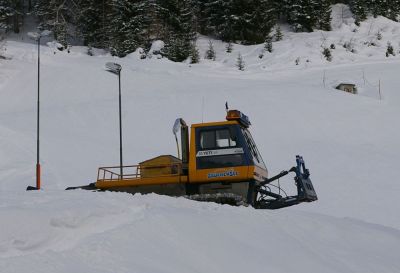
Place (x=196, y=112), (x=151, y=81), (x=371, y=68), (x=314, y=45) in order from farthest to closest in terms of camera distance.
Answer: (x=314, y=45), (x=371, y=68), (x=151, y=81), (x=196, y=112)

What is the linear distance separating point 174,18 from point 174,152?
27712mm

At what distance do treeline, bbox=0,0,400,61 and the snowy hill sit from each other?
222 cm

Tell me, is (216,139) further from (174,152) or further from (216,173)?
(174,152)

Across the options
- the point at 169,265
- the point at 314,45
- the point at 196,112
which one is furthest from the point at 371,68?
the point at 169,265

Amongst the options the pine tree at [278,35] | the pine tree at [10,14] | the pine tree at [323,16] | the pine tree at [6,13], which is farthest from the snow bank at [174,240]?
the pine tree at [10,14]

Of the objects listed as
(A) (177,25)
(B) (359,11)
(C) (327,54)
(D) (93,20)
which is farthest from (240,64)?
(D) (93,20)

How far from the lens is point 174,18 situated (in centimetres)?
4691

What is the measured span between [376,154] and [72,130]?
12806 millimetres

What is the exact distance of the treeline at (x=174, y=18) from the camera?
4509 cm

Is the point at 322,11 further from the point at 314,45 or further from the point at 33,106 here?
the point at 33,106

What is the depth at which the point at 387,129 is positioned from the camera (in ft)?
76.5

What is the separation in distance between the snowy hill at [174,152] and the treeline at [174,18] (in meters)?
2.22

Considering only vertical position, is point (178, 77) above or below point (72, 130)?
above

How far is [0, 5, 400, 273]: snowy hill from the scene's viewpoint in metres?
5.15
